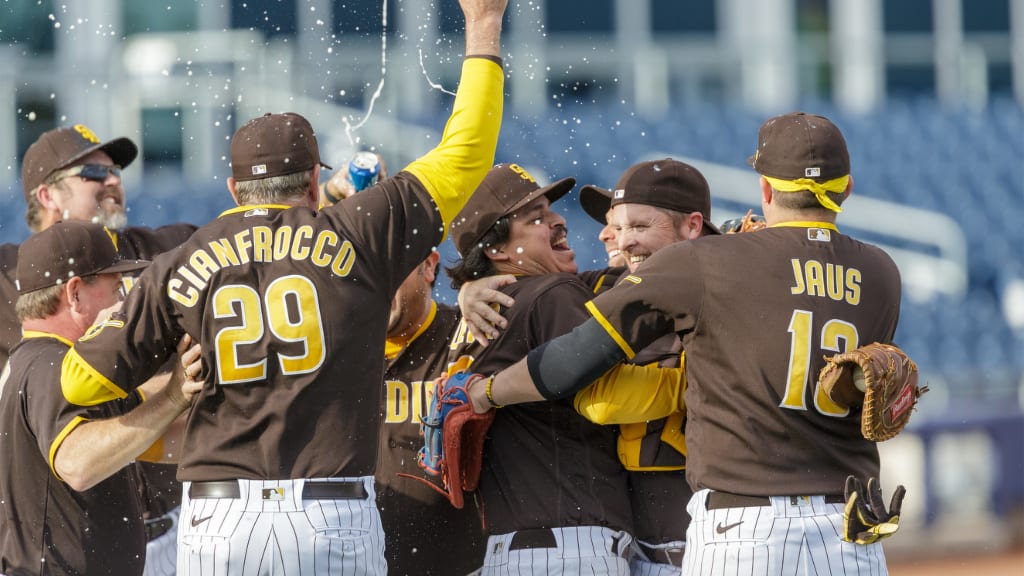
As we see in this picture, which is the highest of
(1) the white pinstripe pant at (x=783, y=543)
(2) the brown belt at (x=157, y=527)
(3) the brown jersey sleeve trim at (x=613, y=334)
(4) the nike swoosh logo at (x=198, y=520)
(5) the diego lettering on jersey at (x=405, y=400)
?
(3) the brown jersey sleeve trim at (x=613, y=334)

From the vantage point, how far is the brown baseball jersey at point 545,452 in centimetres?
468

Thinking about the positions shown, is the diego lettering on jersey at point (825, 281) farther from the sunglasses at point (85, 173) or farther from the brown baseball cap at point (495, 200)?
the sunglasses at point (85, 173)

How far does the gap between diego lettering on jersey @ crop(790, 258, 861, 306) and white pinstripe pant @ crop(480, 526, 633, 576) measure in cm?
118

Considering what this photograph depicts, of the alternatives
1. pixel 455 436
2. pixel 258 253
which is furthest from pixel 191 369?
pixel 455 436

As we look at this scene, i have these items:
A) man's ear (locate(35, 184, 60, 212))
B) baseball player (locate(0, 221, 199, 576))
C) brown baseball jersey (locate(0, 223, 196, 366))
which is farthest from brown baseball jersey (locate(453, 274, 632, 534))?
man's ear (locate(35, 184, 60, 212))

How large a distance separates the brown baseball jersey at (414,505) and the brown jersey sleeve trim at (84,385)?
1.27m

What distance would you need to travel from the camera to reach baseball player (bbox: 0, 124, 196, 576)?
624cm

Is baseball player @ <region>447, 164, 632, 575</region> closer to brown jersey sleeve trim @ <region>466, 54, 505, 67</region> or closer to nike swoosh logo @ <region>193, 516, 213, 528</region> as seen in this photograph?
brown jersey sleeve trim @ <region>466, 54, 505, 67</region>

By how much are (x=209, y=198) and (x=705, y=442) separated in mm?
10654

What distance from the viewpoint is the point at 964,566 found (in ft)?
36.6

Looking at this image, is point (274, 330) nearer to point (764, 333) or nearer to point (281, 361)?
point (281, 361)

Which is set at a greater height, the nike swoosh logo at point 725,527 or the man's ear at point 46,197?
the man's ear at point 46,197

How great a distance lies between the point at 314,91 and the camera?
49.5ft

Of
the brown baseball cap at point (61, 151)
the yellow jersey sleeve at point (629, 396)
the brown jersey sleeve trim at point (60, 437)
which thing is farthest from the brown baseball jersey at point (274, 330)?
the brown baseball cap at point (61, 151)
